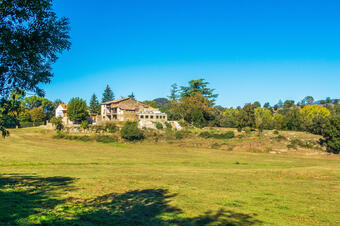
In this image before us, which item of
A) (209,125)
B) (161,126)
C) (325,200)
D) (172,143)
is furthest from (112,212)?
(209,125)

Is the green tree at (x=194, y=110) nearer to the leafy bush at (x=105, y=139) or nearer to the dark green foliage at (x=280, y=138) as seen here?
the dark green foliage at (x=280, y=138)

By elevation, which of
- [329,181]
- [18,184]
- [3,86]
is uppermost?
[3,86]

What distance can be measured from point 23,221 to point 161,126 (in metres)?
71.5

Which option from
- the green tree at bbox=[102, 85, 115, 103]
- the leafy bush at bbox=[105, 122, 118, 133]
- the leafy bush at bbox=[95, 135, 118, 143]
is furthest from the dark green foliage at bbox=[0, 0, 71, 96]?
the green tree at bbox=[102, 85, 115, 103]

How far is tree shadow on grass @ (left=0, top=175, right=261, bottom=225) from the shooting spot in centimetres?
905

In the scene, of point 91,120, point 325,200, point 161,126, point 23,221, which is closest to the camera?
point 23,221

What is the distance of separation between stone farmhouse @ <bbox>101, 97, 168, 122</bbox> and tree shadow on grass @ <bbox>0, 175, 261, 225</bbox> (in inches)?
2863

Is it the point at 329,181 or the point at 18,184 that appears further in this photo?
the point at 329,181

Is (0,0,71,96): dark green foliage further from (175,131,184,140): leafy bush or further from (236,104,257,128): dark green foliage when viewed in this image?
(236,104,257,128): dark green foliage

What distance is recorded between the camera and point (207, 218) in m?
10.3

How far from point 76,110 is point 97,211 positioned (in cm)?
7731

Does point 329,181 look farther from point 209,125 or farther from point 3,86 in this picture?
point 209,125

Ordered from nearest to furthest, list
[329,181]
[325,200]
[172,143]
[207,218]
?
[207,218] → [325,200] → [329,181] → [172,143]

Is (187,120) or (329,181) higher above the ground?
(187,120)
